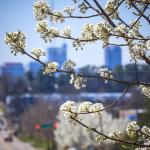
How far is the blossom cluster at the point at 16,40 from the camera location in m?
4.05

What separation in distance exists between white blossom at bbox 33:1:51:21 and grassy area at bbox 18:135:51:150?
159 feet

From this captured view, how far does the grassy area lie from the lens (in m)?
55.0

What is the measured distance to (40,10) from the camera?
4.30 meters

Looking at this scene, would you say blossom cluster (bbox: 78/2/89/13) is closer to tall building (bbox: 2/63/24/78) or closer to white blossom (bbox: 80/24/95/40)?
white blossom (bbox: 80/24/95/40)

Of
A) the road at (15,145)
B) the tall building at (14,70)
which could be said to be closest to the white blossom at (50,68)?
the road at (15,145)

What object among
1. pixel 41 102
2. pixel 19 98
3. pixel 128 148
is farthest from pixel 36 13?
pixel 19 98

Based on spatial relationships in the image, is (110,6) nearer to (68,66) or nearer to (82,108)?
(68,66)

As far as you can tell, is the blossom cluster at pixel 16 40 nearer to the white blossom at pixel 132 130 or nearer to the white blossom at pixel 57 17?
the white blossom at pixel 57 17

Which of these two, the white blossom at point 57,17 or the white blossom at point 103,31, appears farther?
the white blossom at point 57,17

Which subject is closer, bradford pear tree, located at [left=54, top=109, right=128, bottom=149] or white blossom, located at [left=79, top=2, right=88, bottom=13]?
white blossom, located at [left=79, top=2, right=88, bottom=13]

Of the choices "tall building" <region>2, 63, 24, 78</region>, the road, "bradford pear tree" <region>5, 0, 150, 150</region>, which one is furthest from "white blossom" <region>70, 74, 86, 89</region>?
"tall building" <region>2, 63, 24, 78</region>

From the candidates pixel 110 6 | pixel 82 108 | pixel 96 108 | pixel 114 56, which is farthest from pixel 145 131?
pixel 114 56

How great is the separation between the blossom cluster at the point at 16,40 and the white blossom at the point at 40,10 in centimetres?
31

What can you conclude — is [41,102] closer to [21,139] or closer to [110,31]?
[21,139]
